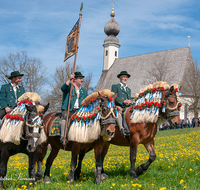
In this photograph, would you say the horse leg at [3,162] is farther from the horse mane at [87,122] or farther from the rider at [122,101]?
the rider at [122,101]

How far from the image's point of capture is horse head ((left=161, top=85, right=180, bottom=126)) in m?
6.25

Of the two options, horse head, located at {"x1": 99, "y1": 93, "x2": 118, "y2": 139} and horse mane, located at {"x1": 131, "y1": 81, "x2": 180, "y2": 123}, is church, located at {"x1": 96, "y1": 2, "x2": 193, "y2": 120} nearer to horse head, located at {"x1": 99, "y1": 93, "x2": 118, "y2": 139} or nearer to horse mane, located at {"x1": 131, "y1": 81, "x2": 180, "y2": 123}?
horse mane, located at {"x1": 131, "y1": 81, "x2": 180, "y2": 123}

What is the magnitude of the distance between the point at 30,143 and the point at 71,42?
3.44m

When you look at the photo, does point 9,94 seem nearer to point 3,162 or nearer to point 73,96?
point 73,96

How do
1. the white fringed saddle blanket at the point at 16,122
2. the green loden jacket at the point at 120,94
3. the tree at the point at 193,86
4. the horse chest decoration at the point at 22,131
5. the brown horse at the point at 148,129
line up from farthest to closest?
the tree at the point at 193,86, the green loden jacket at the point at 120,94, the brown horse at the point at 148,129, the white fringed saddle blanket at the point at 16,122, the horse chest decoration at the point at 22,131

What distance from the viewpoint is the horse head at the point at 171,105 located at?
246 inches

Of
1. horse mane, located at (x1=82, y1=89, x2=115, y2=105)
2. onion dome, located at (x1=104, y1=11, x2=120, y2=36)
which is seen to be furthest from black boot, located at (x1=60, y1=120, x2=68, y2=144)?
onion dome, located at (x1=104, y1=11, x2=120, y2=36)

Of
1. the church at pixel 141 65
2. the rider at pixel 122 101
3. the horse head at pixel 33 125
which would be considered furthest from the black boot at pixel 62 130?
the church at pixel 141 65

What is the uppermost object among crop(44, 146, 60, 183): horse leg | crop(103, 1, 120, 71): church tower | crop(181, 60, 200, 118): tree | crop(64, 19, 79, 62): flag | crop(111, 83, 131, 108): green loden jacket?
crop(103, 1, 120, 71): church tower

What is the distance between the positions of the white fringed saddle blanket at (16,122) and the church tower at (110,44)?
53.5m

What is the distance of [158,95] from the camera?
263 inches

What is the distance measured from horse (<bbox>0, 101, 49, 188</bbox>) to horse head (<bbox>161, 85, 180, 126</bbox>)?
10.5 feet

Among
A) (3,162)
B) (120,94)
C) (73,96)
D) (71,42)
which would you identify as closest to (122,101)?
(120,94)

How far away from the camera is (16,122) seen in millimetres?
5637
